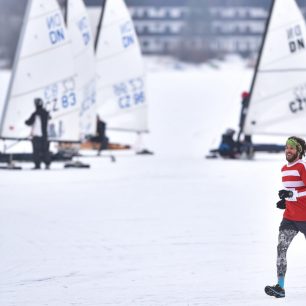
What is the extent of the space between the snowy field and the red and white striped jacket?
0.48 metres

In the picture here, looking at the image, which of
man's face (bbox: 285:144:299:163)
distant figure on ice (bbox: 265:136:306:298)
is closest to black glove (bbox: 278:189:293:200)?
distant figure on ice (bbox: 265:136:306:298)

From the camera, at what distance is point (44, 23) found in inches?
814

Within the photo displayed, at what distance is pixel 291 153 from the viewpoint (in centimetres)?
810

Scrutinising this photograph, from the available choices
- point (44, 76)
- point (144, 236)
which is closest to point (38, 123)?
point (44, 76)

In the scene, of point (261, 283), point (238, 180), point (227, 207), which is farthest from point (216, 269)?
point (238, 180)

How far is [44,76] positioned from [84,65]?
8.77 ft

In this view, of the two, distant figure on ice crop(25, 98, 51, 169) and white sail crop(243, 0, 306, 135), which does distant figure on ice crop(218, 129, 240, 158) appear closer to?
white sail crop(243, 0, 306, 135)

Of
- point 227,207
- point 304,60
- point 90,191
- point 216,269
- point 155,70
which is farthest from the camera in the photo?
point 155,70

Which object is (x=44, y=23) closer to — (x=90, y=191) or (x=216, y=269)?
(x=90, y=191)

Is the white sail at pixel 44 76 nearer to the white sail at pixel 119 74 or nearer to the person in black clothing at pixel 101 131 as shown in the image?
the person in black clothing at pixel 101 131

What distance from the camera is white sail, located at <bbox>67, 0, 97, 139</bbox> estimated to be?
23.0m

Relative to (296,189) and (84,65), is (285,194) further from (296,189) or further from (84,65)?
(84,65)

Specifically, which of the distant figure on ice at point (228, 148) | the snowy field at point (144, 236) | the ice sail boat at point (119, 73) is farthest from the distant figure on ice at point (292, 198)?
the ice sail boat at point (119, 73)

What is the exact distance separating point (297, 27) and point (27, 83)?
5.40 metres
